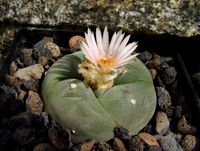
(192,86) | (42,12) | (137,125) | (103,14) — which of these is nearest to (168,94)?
(192,86)

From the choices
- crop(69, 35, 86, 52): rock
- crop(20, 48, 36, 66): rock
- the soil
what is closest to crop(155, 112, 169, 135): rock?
the soil

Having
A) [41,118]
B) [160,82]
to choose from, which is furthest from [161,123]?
[41,118]

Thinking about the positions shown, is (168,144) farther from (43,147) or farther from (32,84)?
(32,84)

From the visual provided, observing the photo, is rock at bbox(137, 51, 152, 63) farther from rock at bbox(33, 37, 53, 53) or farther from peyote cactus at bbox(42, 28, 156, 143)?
A: rock at bbox(33, 37, 53, 53)

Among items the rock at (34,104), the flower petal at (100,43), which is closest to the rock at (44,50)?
the rock at (34,104)

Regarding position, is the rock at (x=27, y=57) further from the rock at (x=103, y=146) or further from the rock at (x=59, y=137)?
the rock at (x=103, y=146)

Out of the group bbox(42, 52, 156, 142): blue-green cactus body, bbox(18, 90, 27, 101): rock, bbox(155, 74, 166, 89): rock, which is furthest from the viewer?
bbox(155, 74, 166, 89): rock

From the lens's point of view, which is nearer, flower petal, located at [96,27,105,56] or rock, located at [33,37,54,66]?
flower petal, located at [96,27,105,56]
